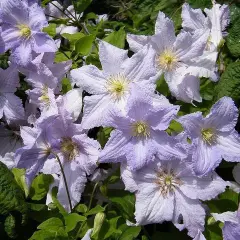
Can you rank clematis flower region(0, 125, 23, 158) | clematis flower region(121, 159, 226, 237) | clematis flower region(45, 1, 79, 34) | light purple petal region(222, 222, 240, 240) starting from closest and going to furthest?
light purple petal region(222, 222, 240, 240), clematis flower region(121, 159, 226, 237), clematis flower region(0, 125, 23, 158), clematis flower region(45, 1, 79, 34)

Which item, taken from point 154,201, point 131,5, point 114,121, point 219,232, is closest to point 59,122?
point 114,121

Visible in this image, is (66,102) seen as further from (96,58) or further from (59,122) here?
(96,58)

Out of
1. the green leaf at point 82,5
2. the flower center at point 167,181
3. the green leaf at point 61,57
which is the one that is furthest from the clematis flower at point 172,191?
the green leaf at point 82,5

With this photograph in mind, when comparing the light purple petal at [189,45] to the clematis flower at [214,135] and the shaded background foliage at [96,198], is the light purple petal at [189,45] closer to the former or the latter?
the shaded background foliage at [96,198]

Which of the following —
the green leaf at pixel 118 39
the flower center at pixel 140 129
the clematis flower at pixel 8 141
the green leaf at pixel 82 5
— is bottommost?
the clematis flower at pixel 8 141

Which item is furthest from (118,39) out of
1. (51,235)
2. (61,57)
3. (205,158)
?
(51,235)

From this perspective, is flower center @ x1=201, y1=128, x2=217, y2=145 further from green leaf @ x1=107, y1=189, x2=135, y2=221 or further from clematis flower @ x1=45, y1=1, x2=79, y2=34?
clematis flower @ x1=45, y1=1, x2=79, y2=34

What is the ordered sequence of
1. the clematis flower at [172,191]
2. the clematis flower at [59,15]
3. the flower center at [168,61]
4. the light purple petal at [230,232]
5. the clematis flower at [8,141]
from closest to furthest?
the light purple petal at [230,232] < the clematis flower at [172,191] < the flower center at [168,61] < the clematis flower at [8,141] < the clematis flower at [59,15]

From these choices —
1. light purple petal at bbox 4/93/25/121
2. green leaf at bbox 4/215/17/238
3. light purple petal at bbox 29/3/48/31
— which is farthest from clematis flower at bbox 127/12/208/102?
green leaf at bbox 4/215/17/238
